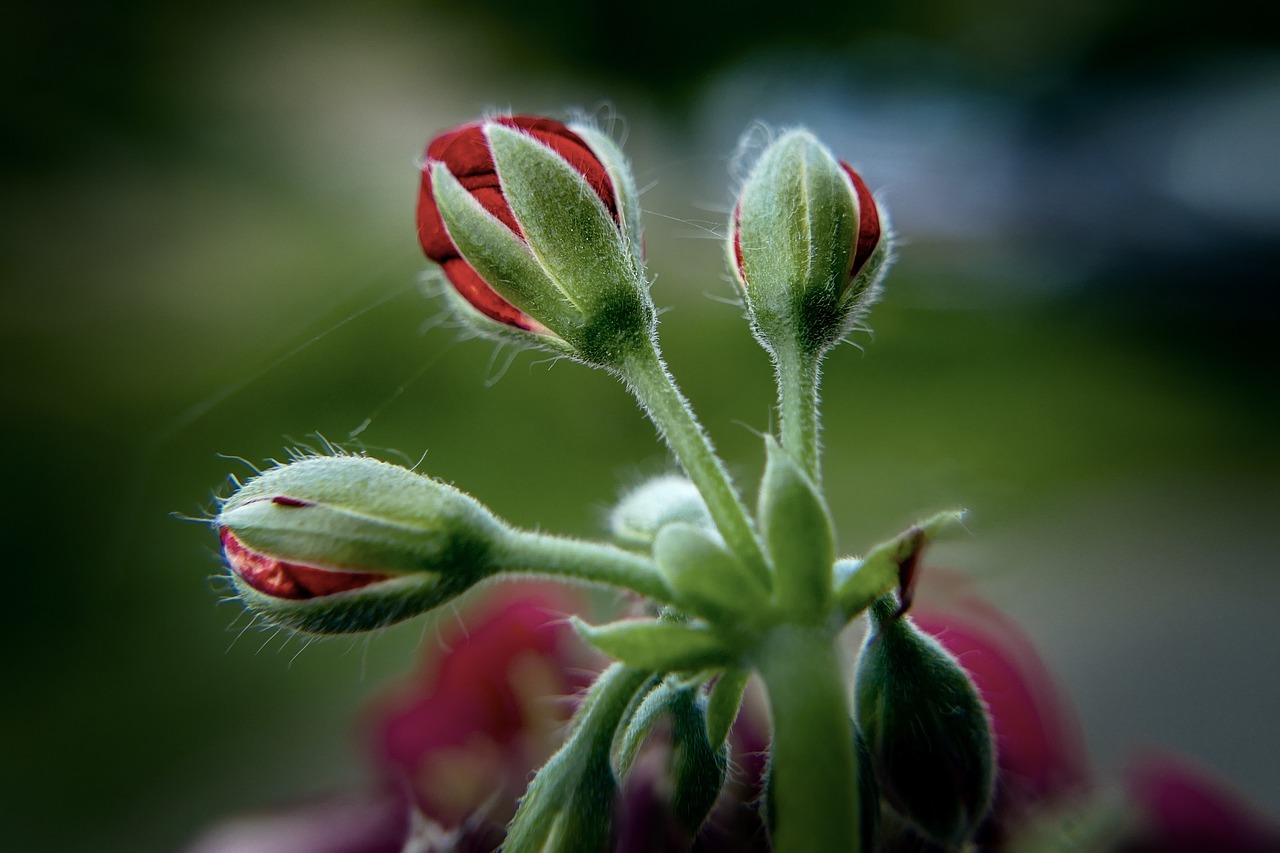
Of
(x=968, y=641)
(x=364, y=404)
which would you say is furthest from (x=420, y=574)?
(x=364, y=404)

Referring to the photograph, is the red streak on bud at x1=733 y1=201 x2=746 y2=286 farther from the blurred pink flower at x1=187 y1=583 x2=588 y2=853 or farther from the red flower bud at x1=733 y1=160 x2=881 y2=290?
the blurred pink flower at x1=187 y1=583 x2=588 y2=853

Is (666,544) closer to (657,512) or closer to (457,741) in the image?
(657,512)

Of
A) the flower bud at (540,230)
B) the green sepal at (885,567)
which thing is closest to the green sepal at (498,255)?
the flower bud at (540,230)

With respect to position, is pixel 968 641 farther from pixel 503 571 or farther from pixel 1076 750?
pixel 503 571

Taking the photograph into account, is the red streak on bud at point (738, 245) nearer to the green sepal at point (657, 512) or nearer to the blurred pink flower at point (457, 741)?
the green sepal at point (657, 512)

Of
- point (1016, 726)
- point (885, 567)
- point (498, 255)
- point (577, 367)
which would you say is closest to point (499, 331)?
point (498, 255)

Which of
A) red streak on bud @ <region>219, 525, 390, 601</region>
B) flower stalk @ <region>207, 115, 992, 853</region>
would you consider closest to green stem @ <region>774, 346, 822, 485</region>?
flower stalk @ <region>207, 115, 992, 853</region>

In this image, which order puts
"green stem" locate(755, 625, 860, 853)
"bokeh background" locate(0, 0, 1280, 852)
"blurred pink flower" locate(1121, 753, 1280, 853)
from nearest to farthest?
"green stem" locate(755, 625, 860, 853) → "blurred pink flower" locate(1121, 753, 1280, 853) → "bokeh background" locate(0, 0, 1280, 852)

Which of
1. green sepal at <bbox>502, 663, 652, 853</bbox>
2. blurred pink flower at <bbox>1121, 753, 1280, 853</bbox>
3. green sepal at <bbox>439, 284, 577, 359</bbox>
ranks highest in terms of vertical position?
green sepal at <bbox>439, 284, 577, 359</bbox>
